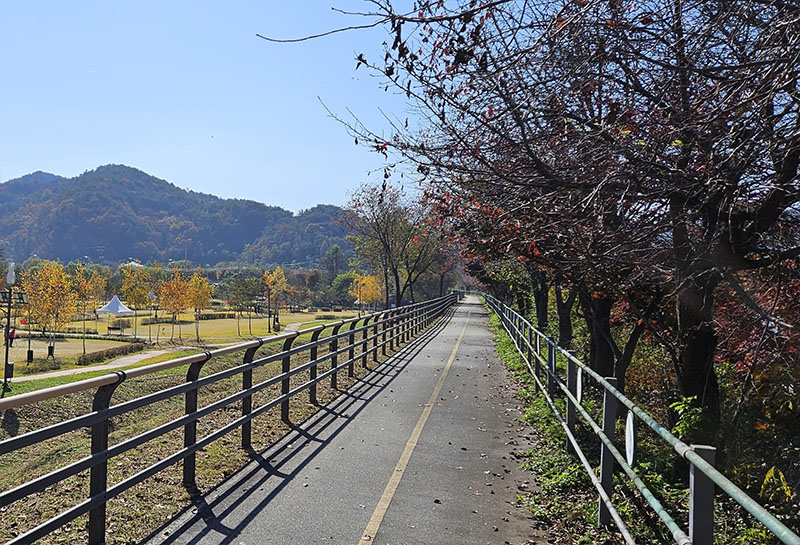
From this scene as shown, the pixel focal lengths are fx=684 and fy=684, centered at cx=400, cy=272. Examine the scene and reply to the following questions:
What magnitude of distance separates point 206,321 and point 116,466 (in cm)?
11067

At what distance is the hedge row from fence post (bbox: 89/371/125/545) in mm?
50796

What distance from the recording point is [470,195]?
9.89m

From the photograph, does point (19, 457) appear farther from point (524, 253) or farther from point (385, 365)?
point (524, 253)

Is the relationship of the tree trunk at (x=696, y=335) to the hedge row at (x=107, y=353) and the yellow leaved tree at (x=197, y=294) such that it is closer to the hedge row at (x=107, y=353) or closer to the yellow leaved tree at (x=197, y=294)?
the hedge row at (x=107, y=353)

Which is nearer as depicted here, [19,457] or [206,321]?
[19,457]

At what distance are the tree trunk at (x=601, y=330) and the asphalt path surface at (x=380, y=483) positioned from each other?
1916 millimetres

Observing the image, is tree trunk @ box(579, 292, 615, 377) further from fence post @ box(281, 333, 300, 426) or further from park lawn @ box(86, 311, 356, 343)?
park lawn @ box(86, 311, 356, 343)

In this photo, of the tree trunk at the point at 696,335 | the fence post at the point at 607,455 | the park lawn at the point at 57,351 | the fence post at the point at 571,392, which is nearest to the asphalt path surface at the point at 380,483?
the fence post at the point at 607,455

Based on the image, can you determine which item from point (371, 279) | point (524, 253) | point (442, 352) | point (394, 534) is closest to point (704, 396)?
point (524, 253)

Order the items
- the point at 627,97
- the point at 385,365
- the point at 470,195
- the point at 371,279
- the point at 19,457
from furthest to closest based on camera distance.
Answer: the point at 371,279
the point at 385,365
the point at 19,457
the point at 470,195
the point at 627,97

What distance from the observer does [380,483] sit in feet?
25.0

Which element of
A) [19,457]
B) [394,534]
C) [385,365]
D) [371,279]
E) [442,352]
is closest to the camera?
[394,534]

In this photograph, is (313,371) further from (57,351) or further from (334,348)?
(57,351)

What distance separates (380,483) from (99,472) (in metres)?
3.27
